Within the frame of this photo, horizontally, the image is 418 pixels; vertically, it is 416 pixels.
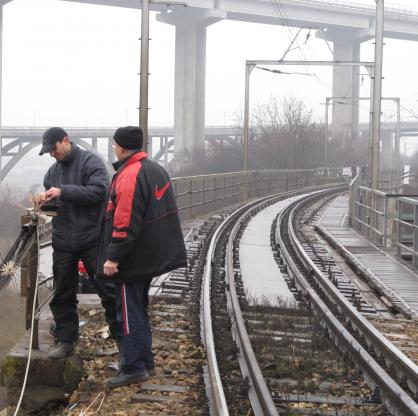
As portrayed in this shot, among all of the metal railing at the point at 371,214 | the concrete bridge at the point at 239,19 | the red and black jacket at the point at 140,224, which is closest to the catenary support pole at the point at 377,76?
the metal railing at the point at 371,214

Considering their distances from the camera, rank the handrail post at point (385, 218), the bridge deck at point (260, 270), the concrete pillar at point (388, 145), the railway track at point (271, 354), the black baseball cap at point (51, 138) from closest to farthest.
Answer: the railway track at point (271, 354)
the black baseball cap at point (51, 138)
the bridge deck at point (260, 270)
the handrail post at point (385, 218)
the concrete pillar at point (388, 145)

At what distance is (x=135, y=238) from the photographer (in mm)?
5148

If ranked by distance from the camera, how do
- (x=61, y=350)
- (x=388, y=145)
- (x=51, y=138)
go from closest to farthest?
1. (x=51, y=138)
2. (x=61, y=350)
3. (x=388, y=145)

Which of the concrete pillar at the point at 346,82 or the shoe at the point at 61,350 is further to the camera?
the concrete pillar at the point at 346,82

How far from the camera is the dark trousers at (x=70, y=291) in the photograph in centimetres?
571

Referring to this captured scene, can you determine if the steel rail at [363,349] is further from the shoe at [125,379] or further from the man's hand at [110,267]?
the man's hand at [110,267]

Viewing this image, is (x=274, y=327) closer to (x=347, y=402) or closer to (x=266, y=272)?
(x=347, y=402)

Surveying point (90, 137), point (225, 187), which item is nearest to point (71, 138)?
point (90, 137)

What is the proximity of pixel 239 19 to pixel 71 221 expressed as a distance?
75091 millimetres

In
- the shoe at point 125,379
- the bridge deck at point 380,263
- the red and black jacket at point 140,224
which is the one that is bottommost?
the bridge deck at point 380,263

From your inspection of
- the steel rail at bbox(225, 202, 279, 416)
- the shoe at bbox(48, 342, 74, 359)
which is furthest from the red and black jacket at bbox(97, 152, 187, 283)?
the steel rail at bbox(225, 202, 279, 416)

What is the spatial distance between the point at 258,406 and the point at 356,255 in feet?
31.1

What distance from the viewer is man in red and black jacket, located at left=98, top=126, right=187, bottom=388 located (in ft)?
16.9

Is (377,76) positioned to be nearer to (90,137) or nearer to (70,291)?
(70,291)
